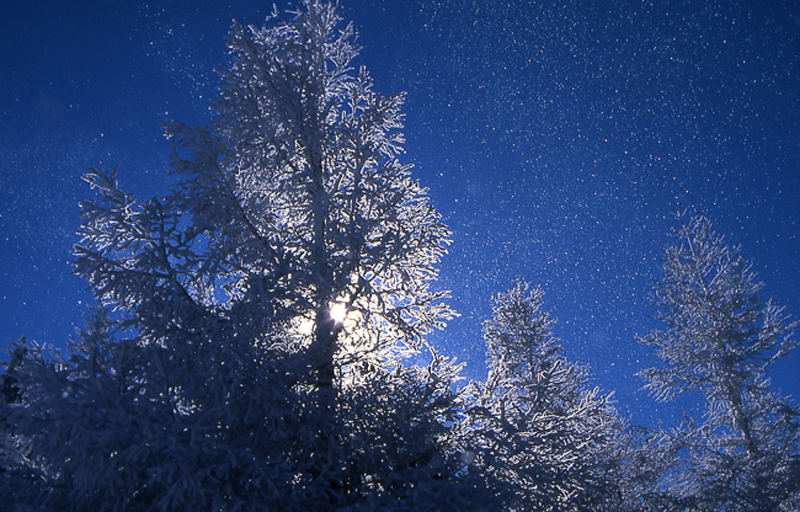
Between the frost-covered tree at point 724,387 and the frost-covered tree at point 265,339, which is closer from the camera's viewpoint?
the frost-covered tree at point 265,339

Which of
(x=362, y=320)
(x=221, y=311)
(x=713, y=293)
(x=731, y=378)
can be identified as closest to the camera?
(x=221, y=311)

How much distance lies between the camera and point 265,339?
5867 millimetres

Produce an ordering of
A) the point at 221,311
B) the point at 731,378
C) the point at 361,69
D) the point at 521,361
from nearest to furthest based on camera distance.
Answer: the point at 221,311 → the point at 361,69 → the point at 731,378 → the point at 521,361

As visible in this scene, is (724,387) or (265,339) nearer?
(265,339)

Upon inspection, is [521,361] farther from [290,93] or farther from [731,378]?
[290,93]

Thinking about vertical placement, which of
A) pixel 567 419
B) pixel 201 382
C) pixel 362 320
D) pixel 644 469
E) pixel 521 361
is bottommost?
pixel 201 382

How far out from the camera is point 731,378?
430 inches

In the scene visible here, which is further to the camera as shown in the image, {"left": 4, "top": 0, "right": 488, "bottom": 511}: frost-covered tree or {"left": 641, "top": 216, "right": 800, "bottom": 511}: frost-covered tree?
{"left": 641, "top": 216, "right": 800, "bottom": 511}: frost-covered tree

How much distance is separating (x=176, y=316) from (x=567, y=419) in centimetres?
597

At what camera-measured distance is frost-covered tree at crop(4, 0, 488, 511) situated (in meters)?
4.42

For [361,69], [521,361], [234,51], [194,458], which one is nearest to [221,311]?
[194,458]

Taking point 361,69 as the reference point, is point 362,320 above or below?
below

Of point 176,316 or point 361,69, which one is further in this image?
point 361,69

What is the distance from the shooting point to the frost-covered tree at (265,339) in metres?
4.42
